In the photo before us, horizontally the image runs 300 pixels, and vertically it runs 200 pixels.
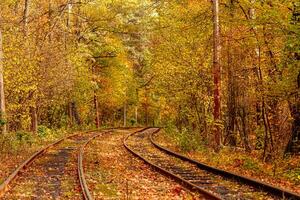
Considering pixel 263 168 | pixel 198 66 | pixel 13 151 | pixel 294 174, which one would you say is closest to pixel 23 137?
pixel 13 151

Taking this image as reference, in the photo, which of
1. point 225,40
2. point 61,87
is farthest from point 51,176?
point 61,87

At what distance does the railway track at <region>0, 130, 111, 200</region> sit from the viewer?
11.9 metres

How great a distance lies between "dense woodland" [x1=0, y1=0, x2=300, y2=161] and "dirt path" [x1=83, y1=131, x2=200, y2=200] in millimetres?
4563

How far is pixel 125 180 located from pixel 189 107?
46.2 ft

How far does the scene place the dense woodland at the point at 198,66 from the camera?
1686 cm

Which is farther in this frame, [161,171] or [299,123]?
[299,123]

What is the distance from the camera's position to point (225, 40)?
894 inches

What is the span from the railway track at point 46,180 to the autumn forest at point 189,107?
1.6 inches

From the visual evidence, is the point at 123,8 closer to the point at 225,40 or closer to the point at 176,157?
the point at 225,40

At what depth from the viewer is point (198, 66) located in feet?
81.0

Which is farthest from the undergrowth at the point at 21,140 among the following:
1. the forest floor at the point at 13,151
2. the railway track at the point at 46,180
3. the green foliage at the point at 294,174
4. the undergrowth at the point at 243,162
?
the green foliage at the point at 294,174

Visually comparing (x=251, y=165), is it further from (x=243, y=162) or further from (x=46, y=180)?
(x=46, y=180)

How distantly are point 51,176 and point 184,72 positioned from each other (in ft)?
39.5

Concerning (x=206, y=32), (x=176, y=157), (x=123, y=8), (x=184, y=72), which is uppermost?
(x=123, y=8)
